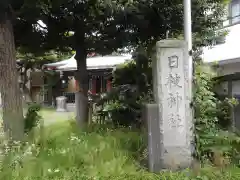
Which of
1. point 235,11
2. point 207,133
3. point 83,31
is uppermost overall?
point 235,11

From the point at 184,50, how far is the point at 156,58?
54 cm

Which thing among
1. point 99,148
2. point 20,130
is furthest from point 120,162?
point 20,130

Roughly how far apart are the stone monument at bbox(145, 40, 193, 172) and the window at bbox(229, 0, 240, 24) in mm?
6897

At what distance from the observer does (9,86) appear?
7.21 meters

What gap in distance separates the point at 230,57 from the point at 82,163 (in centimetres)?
631

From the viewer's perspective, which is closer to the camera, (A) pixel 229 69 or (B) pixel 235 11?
(A) pixel 229 69

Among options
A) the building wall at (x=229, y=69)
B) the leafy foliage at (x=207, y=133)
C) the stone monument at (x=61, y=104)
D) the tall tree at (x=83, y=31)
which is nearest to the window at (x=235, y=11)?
the building wall at (x=229, y=69)

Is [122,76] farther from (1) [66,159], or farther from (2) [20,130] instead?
(1) [66,159]

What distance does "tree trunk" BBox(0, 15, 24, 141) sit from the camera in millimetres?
7145

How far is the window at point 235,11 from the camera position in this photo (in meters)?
12.0

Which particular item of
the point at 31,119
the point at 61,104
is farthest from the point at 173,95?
the point at 61,104

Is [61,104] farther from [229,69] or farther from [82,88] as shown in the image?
[229,69]

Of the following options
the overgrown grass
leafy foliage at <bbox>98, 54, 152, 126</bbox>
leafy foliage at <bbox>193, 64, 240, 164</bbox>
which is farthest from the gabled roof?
the overgrown grass

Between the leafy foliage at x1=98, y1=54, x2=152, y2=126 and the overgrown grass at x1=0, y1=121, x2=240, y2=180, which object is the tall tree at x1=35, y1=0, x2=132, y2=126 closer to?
the leafy foliage at x1=98, y1=54, x2=152, y2=126
